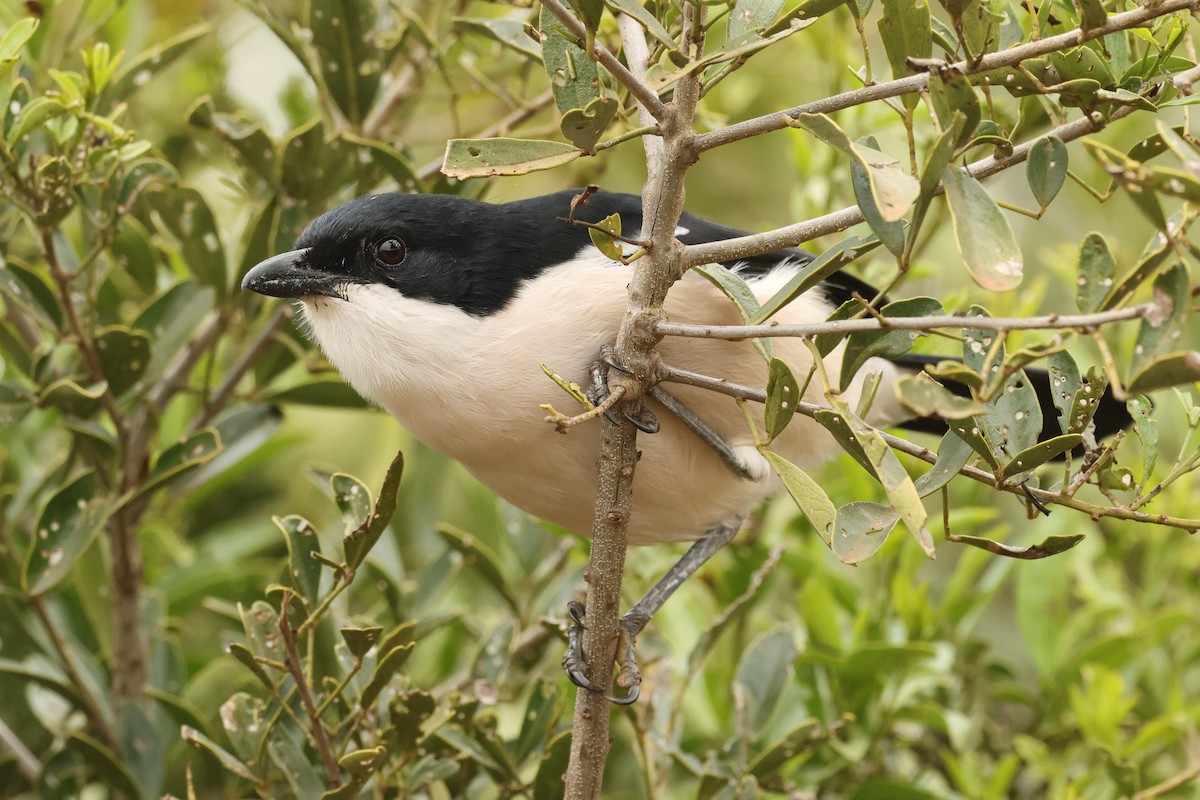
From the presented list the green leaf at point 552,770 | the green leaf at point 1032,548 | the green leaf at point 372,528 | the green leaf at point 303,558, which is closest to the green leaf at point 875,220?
the green leaf at point 1032,548

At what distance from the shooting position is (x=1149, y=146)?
1802 mm

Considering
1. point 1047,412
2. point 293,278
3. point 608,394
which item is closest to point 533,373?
point 608,394

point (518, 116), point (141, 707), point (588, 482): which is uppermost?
point (518, 116)

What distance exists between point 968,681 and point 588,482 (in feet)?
4.86

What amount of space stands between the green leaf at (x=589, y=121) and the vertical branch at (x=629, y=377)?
0.07m

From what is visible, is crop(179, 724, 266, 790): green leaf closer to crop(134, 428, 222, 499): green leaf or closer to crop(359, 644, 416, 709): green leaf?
crop(359, 644, 416, 709): green leaf

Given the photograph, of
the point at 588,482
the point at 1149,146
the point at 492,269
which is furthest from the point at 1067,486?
the point at 492,269

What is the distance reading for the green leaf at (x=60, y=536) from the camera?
9.04 feet

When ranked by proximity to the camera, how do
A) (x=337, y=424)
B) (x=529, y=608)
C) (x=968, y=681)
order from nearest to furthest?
(x=529, y=608)
(x=968, y=681)
(x=337, y=424)

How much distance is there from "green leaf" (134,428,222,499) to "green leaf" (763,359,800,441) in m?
1.49

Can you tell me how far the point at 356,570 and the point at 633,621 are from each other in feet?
2.44

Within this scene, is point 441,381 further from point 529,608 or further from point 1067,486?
point 1067,486

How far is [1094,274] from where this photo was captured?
157 centimetres

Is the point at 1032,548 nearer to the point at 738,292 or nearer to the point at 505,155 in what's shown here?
the point at 738,292
